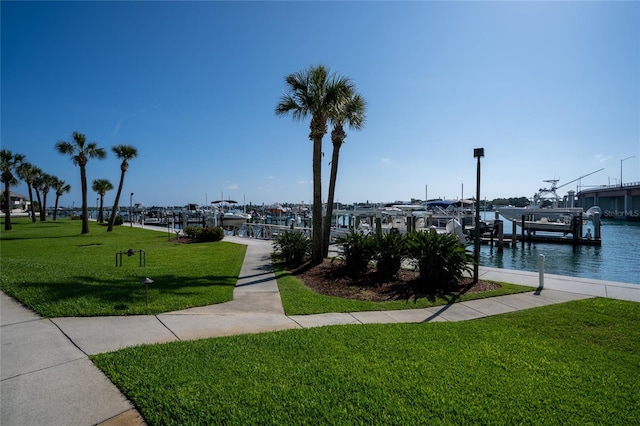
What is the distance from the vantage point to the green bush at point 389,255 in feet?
33.4

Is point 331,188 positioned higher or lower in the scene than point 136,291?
higher

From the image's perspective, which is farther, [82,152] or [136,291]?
[82,152]

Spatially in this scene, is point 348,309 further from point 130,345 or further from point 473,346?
point 130,345

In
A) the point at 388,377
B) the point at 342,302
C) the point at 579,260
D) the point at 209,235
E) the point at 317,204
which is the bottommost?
the point at 579,260

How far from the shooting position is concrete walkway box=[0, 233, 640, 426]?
3.36 m

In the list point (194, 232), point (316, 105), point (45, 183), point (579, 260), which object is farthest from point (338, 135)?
point (45, 183)

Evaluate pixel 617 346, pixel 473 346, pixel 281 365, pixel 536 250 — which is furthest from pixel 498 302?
pixel 536 250

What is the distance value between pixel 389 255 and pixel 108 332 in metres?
7.30

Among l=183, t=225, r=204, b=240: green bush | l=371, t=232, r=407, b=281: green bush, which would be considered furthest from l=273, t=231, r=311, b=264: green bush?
l=183, t=225, r=204, b=240: green bush

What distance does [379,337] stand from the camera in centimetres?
539

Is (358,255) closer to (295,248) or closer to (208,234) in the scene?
(295,248)

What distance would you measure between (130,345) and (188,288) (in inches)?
141

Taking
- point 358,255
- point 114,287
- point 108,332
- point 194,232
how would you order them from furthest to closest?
point 194,232 → point 358,255 → point 114,287 → point 108,332

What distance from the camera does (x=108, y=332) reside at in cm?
537
